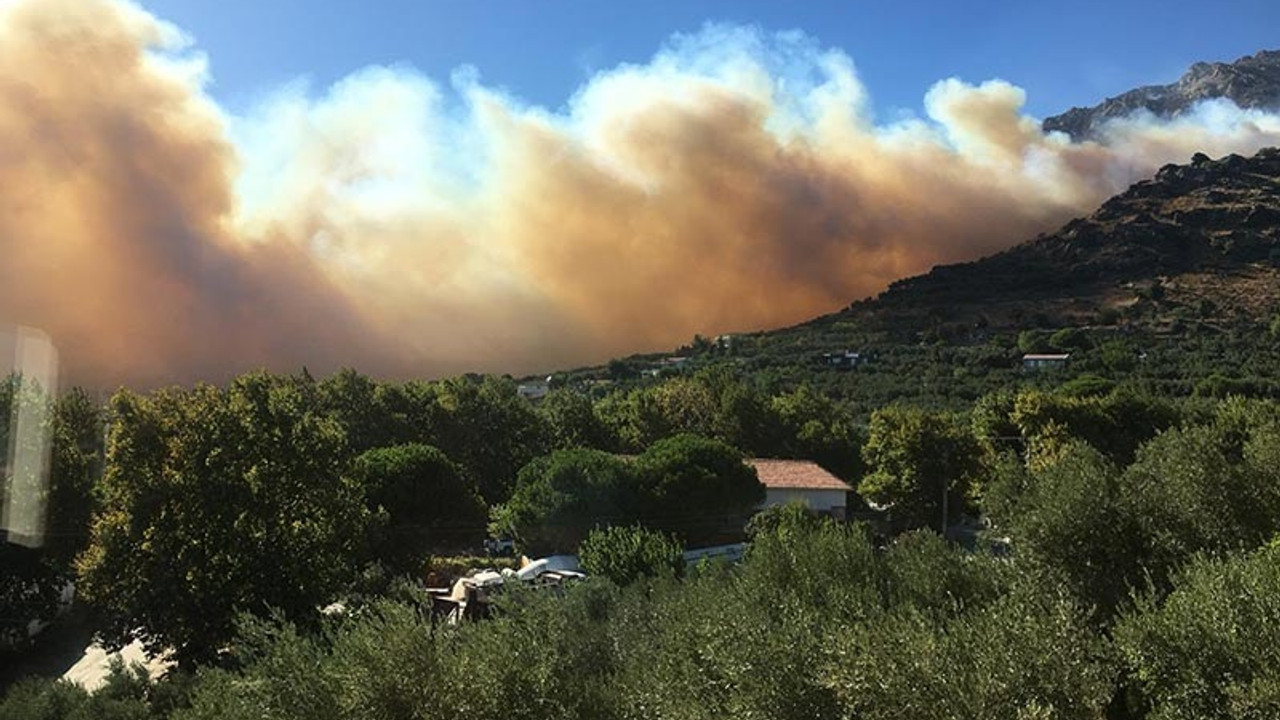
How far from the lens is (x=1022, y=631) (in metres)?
10.1

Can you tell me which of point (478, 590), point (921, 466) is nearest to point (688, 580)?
point (478, 590)

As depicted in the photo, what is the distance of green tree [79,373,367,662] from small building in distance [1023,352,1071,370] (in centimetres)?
7074

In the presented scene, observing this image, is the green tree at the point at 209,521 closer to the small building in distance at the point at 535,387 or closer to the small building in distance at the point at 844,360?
the small building in distance at the point at 535,387

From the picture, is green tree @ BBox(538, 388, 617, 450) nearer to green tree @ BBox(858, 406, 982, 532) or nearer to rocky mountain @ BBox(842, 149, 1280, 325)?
green tree @ BBox(858, 406, 982, 532)

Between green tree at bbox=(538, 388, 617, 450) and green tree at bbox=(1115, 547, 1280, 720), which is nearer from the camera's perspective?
green tree at bbox=(1115, 547, 1280, 720)

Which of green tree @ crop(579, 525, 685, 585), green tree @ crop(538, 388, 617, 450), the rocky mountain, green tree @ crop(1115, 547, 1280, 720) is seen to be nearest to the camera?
green tree @ crop(1115, 547, 1280, 720)

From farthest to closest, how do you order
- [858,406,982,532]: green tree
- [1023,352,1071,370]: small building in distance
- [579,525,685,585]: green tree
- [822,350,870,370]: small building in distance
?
[822,350,870,370]: small building in distance < [1023,352,1071,370]: small building in distance < [858,406,982,532]: green tree < [579,525,685,585]: green tree

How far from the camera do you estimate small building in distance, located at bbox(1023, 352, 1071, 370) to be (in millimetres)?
78625

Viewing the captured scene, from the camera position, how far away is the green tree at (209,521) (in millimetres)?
20047

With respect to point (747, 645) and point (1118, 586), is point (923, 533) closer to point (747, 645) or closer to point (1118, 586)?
point (1118, 586)

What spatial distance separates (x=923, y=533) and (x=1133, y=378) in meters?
59.1

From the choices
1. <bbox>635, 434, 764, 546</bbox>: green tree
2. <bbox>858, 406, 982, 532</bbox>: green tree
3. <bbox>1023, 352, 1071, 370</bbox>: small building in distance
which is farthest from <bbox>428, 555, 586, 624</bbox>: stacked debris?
<bbox>1023, 352, 1071, 370</bbox>: small building in distance

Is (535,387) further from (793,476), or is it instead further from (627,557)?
(627,557)

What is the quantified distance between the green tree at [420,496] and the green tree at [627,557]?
7990 millimetres
